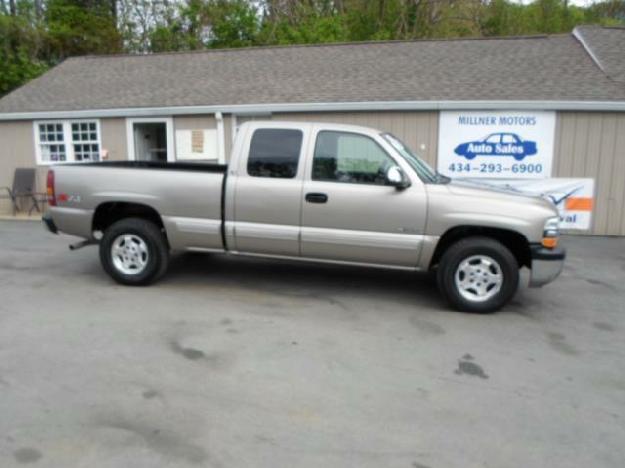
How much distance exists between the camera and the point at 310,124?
5668 mm

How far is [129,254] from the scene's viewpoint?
6113mm

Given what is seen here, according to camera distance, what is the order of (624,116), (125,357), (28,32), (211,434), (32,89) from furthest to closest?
(28,32), (32,89), (624,116), (125,357), (211,434)

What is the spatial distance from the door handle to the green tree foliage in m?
18.5

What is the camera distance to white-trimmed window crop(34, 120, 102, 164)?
12594mm

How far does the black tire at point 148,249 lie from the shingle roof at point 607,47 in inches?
382

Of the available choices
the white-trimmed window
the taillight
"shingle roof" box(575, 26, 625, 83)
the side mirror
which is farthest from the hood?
the white-trimmed window

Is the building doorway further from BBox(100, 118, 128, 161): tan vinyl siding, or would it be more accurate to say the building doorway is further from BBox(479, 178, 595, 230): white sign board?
BBox(479, 178, 595, 230): white sign board

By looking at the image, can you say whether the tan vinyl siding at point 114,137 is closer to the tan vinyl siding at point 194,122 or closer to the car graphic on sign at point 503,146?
the tan vinyl siding at point 194,122

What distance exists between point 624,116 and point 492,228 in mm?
6491

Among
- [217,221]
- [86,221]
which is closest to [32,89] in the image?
[86,221]

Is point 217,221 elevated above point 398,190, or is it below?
below

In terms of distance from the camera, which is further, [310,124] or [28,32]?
[28,32]

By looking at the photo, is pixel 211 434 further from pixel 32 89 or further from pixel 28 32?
pixel 28 32

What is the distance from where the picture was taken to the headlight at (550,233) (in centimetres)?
511
